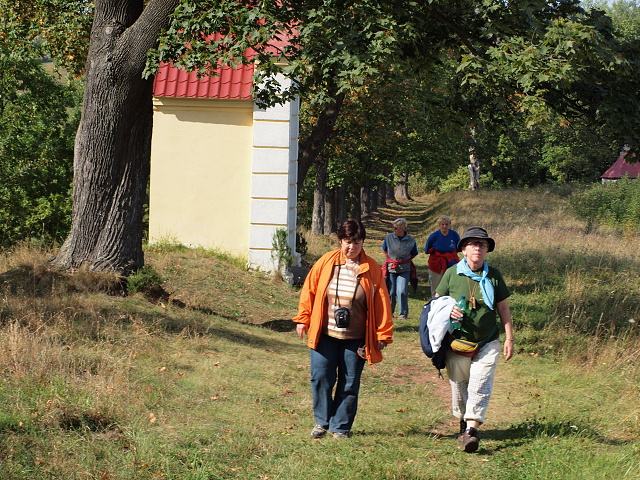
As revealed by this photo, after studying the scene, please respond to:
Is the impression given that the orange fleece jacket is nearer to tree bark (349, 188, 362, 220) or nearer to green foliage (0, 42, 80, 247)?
green foliage (0, 42, 80, 247)

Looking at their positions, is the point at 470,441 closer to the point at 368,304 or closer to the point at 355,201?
the point at 368,304

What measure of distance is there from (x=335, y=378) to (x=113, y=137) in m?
6.06

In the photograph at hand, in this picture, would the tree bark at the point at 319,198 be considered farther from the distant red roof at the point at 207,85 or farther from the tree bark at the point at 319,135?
the distant red roof at the point at 207,85

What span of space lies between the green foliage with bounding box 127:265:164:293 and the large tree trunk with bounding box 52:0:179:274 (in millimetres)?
200

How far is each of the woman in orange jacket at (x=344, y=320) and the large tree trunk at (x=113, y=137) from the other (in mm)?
5544

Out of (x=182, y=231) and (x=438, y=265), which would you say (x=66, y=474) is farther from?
(x=182, y=231)

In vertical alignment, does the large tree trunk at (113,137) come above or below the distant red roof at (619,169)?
below

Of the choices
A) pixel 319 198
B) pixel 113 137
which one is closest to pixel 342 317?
pixel 113 137

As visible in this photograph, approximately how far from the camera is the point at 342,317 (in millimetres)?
6316

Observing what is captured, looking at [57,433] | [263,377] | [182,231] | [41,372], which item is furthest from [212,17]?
[182,231]

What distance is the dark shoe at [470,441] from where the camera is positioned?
20.7ft

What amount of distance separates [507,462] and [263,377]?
3388 millimetres

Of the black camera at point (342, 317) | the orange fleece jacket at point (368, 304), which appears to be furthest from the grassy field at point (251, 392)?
the black camera at point (342, 317)

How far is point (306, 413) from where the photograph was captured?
24.9 feet
